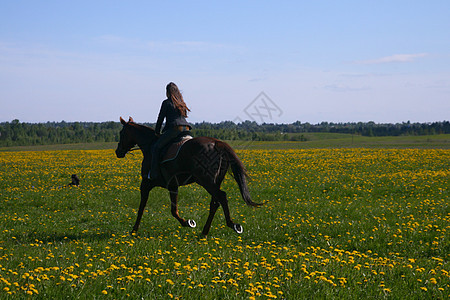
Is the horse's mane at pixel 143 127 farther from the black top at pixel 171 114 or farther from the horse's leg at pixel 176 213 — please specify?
the horse's leg at pixel 176 213

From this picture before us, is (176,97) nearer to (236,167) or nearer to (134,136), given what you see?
(134,136)

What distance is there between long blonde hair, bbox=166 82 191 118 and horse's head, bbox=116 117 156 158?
132cm

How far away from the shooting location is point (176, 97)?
33.4 ft

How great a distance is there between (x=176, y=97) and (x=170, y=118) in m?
0.57

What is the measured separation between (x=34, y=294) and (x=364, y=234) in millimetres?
7252

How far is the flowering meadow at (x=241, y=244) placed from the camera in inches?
223

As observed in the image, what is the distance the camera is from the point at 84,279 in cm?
581

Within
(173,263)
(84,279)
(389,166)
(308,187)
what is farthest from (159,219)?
(389,166)

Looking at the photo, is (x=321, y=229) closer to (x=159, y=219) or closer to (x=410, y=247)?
(x=410, y=247)

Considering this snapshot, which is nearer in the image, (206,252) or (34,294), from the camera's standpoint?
(34,294)

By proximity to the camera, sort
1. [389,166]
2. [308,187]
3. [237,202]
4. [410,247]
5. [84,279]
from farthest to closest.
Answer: [389,166] → [308,187] → [237,202] → [410,247] → [84,279]

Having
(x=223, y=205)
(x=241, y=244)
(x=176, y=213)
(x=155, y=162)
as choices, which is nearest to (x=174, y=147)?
(x=155, y=162)

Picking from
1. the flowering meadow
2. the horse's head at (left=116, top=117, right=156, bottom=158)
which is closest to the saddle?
the horse's head at (left=116, top=117, right=156, bottom=158)

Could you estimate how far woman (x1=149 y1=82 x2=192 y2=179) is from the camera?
10078mm
